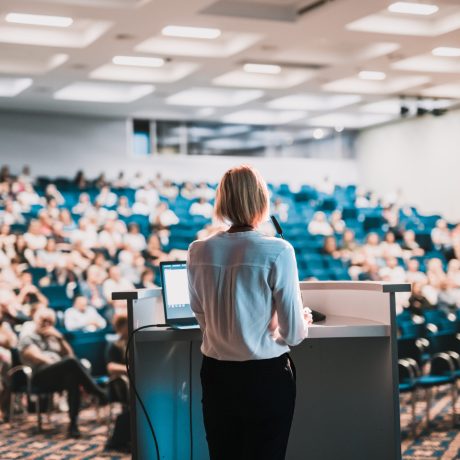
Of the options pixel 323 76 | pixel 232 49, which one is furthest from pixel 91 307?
pixel 323 76

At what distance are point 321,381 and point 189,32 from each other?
697 centimetres

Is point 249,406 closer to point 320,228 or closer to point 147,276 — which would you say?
point 147,276

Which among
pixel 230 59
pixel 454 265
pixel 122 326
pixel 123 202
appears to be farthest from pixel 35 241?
pixel 454 265

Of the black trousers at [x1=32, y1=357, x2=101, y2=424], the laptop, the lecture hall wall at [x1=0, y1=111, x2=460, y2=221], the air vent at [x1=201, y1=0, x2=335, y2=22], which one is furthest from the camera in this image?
the lecture hall wall at [x1=0, y1=111, x2=460, y2=221]

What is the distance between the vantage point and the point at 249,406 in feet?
8.37

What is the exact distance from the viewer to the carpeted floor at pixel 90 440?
5.38 meters

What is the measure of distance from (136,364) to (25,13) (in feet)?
21.8

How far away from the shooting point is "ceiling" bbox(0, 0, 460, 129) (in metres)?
9.05

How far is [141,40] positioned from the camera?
1005 centimetres

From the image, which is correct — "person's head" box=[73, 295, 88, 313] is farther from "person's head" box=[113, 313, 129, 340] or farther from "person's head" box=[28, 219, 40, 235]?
"person's head" box=[28, 219, 40, 235]

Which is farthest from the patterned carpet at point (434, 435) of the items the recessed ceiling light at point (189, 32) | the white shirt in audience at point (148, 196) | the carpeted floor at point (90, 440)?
the white shirt in audience at point (148, 196)

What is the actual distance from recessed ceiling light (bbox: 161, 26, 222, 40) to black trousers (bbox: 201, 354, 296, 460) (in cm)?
760

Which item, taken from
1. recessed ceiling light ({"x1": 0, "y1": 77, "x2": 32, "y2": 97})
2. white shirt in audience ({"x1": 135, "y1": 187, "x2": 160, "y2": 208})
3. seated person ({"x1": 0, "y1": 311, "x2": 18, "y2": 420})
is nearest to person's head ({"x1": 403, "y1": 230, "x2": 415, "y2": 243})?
white shirt in audience ({"x1": 135, "y1": 187, "x2": 160, "y2": 208})

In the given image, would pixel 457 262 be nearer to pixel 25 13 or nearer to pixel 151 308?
pixel 25 13
